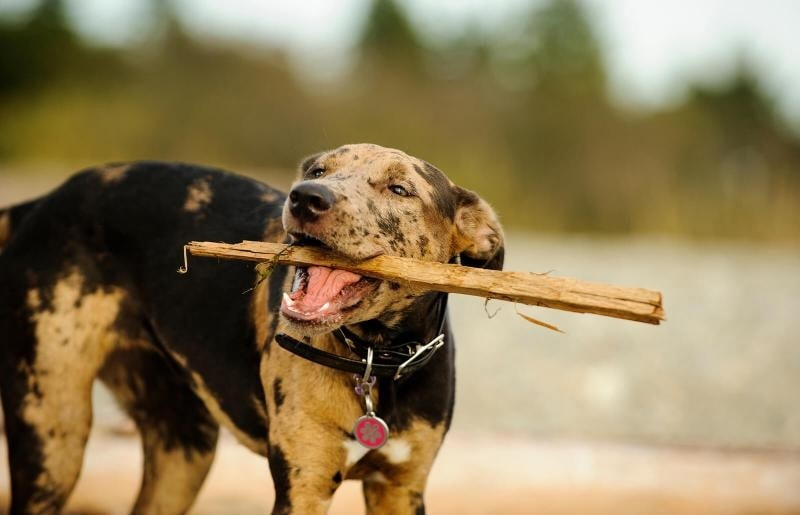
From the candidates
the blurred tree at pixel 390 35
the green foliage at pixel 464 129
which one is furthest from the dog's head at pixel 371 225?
the blurred tree at pixel 390 35

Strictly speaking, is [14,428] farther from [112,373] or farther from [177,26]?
[177,26]

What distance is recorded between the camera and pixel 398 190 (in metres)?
3.54

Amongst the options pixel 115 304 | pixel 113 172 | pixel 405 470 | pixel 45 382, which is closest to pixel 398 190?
pixel 405 470

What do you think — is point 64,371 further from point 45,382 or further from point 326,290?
point 326,290

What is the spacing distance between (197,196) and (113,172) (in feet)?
1.41

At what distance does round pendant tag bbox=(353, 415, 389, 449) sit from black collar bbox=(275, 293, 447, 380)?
16cm

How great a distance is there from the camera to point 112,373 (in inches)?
173

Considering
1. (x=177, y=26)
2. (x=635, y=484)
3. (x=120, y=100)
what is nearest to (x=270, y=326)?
(x=635, y=484)

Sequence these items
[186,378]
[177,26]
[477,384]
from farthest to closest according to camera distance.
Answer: [177,26] < [477,384] < [186,378]

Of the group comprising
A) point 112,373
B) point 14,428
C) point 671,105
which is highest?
point 671,105

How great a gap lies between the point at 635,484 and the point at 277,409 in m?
3.28

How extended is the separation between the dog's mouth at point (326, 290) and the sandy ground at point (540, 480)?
2.56 m

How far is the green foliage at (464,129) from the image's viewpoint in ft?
79.7

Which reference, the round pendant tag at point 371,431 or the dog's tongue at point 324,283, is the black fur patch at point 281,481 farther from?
the dog's tongue at point 324,283
